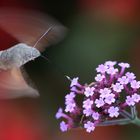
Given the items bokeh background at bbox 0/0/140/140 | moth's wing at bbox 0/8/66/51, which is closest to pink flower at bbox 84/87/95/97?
moth's wing at bbox 0/8/66/51

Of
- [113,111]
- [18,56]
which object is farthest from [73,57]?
[113,111]

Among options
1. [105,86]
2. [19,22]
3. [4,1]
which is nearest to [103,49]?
[4,1]

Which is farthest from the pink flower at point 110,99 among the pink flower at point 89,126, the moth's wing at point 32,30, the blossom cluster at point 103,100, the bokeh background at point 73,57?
the bokeh background at point 73,57

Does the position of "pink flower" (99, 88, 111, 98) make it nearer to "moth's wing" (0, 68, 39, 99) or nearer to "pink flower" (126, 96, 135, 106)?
"pink flower" (126, 96, 135, 106)

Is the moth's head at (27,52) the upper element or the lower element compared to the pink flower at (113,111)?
upper

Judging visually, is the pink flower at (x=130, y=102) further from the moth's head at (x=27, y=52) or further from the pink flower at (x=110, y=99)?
the moth's head at (x=27, y=52)

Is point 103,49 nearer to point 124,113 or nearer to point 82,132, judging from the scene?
point 82,132
